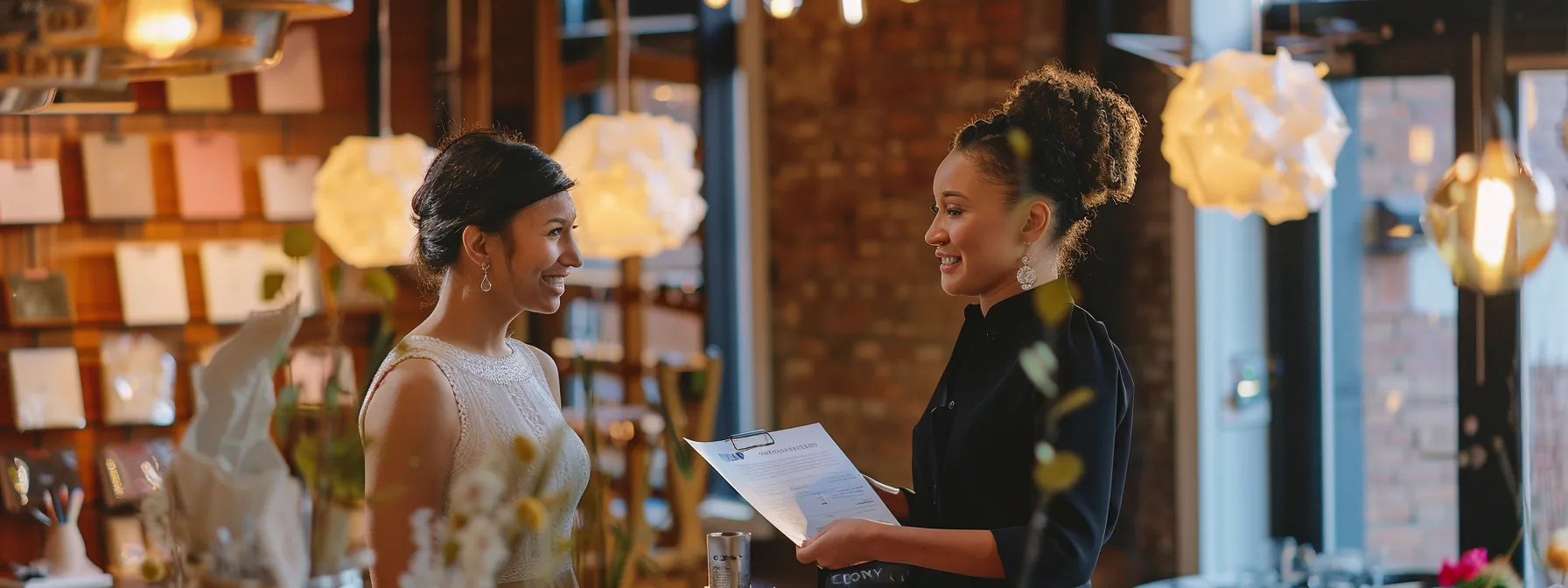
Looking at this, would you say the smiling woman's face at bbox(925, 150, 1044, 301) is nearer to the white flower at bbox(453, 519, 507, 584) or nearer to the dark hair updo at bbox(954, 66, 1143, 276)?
the dark hair updo at bbox(954, 66, 1143, 276)

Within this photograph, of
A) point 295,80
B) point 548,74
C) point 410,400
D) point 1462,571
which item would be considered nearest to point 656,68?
point 548,74

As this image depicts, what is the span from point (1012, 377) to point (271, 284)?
953 mm

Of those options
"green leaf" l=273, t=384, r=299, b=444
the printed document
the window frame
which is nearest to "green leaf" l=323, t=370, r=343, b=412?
"green leaf" l=273, t=384, r=299, b=444

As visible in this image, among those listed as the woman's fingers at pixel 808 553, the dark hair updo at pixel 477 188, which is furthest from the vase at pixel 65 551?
the woman's fingers at pixel 808 553

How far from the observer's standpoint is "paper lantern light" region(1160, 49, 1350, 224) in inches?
98.7

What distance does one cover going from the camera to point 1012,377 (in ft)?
5.34

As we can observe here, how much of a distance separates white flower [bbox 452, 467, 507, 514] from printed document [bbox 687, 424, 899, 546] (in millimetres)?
650

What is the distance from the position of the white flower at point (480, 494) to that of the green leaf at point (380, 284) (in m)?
0.13

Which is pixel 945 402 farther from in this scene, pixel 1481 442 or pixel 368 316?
pixel 368 316

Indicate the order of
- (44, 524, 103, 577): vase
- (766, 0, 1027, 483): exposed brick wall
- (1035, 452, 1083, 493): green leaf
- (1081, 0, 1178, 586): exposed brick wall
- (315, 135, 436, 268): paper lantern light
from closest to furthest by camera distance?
(1035, 452, 1083, 493): green leaf < (315, 135, 436, 268): paper lantern light < (44, 524, 103, 577): vase < (1081, 0, 1178, 586): exposed brick wall < (766, 0, 1027, 483): exposed brick wall

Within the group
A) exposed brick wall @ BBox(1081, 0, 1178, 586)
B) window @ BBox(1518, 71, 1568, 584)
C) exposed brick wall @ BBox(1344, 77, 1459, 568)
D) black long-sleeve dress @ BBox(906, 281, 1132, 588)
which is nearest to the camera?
black long-sleeve dress @ BBox(906, 281, 1132, 588)

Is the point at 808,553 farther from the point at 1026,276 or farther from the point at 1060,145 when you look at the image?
the point at 1060,145

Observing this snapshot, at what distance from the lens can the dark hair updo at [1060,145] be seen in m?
1.71

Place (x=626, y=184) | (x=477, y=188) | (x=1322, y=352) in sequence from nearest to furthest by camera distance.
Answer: (x=477, y=188) → (x=626, y=184) → (x=1322, y=352)
